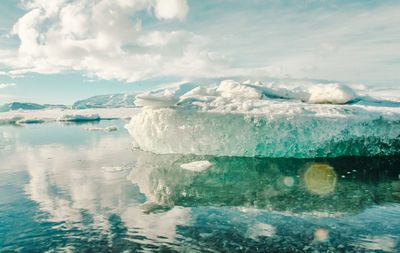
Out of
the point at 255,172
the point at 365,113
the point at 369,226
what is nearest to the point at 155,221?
the point at 369,226

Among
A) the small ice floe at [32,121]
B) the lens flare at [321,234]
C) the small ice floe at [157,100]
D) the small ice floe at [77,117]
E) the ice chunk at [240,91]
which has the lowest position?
the lens flare at [321,234]

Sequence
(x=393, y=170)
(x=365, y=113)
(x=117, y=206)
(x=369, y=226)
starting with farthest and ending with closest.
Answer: (x=365, y=113), (x=393, y=170), (x=117, y=206), (x=369, y=226)

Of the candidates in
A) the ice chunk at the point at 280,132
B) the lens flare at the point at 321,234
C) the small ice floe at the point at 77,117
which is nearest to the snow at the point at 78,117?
the small ice floe at the point at 77,117

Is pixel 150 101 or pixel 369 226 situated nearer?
pixel 369 226

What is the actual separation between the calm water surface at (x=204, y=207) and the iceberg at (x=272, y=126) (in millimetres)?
767

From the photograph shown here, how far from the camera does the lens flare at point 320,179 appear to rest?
7504mm

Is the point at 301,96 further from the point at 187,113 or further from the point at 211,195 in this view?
the point at 211,195

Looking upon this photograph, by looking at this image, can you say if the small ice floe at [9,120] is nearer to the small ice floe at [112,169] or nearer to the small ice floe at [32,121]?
the small ice floe at [32,121]

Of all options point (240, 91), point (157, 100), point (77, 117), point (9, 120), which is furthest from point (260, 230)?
point (9, 120)

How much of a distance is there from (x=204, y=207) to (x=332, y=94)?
30.1ft

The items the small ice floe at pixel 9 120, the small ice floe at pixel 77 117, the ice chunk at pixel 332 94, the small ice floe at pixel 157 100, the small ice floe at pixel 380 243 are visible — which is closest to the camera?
the small ice floe at pixel 380 243

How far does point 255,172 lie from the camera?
9.68 meters

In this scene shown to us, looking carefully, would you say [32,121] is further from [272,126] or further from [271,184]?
[271,184]

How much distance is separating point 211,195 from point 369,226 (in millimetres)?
3559
